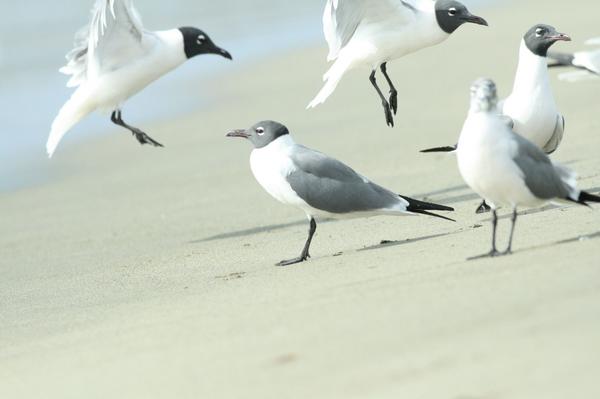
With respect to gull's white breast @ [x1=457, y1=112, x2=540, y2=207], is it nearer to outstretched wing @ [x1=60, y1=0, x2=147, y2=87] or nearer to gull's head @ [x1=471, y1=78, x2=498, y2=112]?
gull's head @ [x1=471, y1=78, x2=498, y2=112]

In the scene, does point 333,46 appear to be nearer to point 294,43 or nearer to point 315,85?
point 315,85

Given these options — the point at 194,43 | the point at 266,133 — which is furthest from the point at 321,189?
the point at 194,43

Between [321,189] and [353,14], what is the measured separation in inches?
129

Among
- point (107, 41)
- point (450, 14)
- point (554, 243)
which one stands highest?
point (554, 243)

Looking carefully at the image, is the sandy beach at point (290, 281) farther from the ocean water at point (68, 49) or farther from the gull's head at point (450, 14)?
the gull's head at point (450, 14)

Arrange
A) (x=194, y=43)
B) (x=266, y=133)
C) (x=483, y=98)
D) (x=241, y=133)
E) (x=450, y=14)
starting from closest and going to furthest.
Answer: (x=483, y=98) → (x=266, y=133) → (x=241, y=133) → (x=450, y=14) → (x=194, y=43)

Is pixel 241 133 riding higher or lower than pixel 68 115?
higher

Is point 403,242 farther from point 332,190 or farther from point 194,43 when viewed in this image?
point 194,43

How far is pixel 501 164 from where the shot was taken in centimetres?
523

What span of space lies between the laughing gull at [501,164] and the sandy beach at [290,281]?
0.74ft

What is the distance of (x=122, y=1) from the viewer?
9.31 m

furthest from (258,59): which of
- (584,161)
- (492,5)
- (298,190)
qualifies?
(298,190)

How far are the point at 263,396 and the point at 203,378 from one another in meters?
0.32

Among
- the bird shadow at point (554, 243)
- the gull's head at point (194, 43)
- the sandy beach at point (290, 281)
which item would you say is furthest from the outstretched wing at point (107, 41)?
the bird shadow at point (554, 243)
